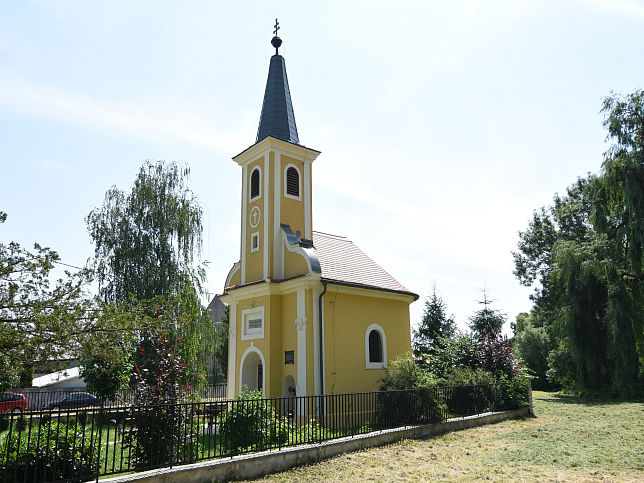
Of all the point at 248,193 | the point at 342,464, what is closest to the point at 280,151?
the point at 248,193

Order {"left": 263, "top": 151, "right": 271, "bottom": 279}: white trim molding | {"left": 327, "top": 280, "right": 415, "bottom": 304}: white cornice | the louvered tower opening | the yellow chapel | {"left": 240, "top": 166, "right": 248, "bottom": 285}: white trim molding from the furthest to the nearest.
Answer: {"left": 240, "top": 166, "right": 248, "bottom": 285}: white trim molding < the louvered tower opening < {"left": 263, "top": 151, "right": 271, "bottom": 279}: white trim molding < {"left": 327, "top": 280, "right": 415, "bottom": 304}: white cornice < the yellow chapel

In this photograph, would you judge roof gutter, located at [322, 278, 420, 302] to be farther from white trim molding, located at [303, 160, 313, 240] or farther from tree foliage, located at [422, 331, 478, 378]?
white trim molding, located at [303, 160, 313, 240]

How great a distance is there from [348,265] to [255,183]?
5.01m

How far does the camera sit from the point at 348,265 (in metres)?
18.1

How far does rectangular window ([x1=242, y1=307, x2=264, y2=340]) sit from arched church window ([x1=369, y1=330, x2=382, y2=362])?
4.01 metres

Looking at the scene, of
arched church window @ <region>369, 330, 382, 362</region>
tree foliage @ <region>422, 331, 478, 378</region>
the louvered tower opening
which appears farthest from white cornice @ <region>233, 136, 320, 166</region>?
tree foliage @ <region>422, 331, 478, 378</region>

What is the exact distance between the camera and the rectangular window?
55.6 feet

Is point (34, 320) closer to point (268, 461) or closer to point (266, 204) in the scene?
point (268, 461)

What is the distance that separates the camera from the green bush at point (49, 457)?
6480 millimetres

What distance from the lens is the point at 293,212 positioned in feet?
60.4

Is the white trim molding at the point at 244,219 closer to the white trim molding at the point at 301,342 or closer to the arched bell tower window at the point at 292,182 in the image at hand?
the arched bell tower window at the point at 292,182

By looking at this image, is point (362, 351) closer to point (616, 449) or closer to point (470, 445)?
point (470, 445)

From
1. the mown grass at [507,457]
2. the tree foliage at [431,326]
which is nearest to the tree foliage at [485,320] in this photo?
the tree foliage at [431,326]

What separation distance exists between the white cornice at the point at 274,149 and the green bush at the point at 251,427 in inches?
436
